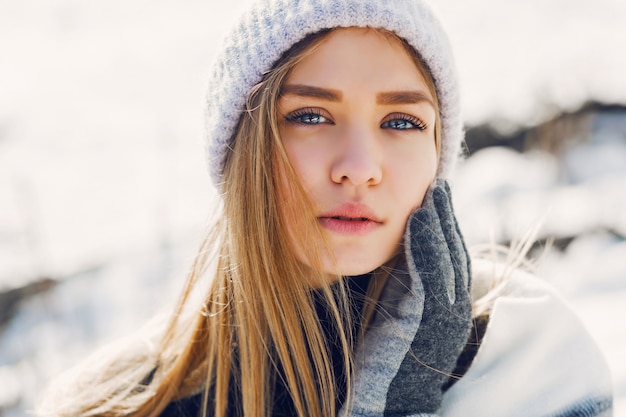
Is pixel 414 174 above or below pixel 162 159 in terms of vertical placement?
above

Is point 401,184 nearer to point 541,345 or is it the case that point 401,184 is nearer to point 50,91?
point 541,345

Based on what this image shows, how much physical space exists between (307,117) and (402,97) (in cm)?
22

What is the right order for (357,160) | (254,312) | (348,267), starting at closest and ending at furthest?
(357,160) → (348,267) → (254,312)

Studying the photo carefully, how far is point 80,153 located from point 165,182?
64.8 inches

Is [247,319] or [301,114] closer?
[301,114]

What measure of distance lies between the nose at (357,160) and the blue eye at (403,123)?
3.4 inches

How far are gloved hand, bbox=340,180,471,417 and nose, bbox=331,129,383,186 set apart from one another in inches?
7.6

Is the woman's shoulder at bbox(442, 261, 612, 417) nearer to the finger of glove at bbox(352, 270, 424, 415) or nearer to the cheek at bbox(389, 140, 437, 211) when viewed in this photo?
the finger of glove at bbox(352, 270, 424, 415)

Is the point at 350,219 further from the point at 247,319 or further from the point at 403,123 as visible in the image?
the point at 247,319

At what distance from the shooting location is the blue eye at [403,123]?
1.38 meters

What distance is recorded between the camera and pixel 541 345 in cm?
149

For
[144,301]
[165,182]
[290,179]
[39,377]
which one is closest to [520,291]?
[290,179]

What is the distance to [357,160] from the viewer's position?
1.27m

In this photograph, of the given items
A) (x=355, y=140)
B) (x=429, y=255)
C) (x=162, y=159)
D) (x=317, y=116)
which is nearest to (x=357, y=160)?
(x=355, y=140)
